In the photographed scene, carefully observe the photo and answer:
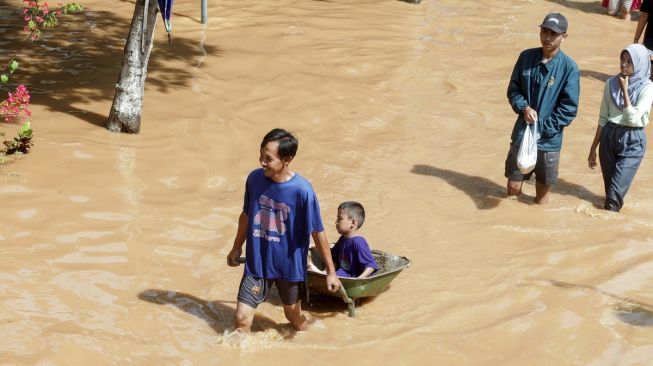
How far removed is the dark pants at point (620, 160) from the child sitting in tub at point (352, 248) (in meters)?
2.85

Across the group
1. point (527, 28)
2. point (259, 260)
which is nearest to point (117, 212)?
point (259, 260)

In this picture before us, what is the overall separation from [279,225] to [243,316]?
0.61 metres

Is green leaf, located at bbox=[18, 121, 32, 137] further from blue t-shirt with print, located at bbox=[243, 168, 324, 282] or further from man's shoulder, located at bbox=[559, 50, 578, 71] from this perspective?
man's shoulder, located at bbox=[559, 50, 578, 71]

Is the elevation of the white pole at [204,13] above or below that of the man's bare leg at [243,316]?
above

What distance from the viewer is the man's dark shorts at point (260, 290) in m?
5.60

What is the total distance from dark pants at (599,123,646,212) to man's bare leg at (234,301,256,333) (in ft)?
12.7

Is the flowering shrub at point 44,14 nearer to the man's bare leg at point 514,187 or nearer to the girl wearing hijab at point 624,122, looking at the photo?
the man's bare leg at point 514,187

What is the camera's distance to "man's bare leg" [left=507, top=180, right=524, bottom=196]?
8258mm

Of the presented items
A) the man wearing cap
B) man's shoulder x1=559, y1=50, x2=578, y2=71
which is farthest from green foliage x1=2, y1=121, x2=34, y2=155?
man's shoulder x1=559, y1=50, x2=578, y2=71

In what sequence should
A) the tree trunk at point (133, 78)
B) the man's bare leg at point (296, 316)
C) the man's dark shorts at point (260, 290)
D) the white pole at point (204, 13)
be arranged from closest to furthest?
the man's dark shorts at point (260, 290), the man's bare leg at point (296, 316), the tree trunk at point (133, 78), the white pole at point (204, 13)

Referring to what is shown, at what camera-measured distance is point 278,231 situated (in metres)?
5.51

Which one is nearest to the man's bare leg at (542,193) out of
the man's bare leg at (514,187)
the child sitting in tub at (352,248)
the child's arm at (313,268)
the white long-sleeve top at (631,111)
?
the man's bare leg at (514,187)

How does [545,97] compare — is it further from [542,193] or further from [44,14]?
[44,14]

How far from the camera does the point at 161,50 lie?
37.1 ft
